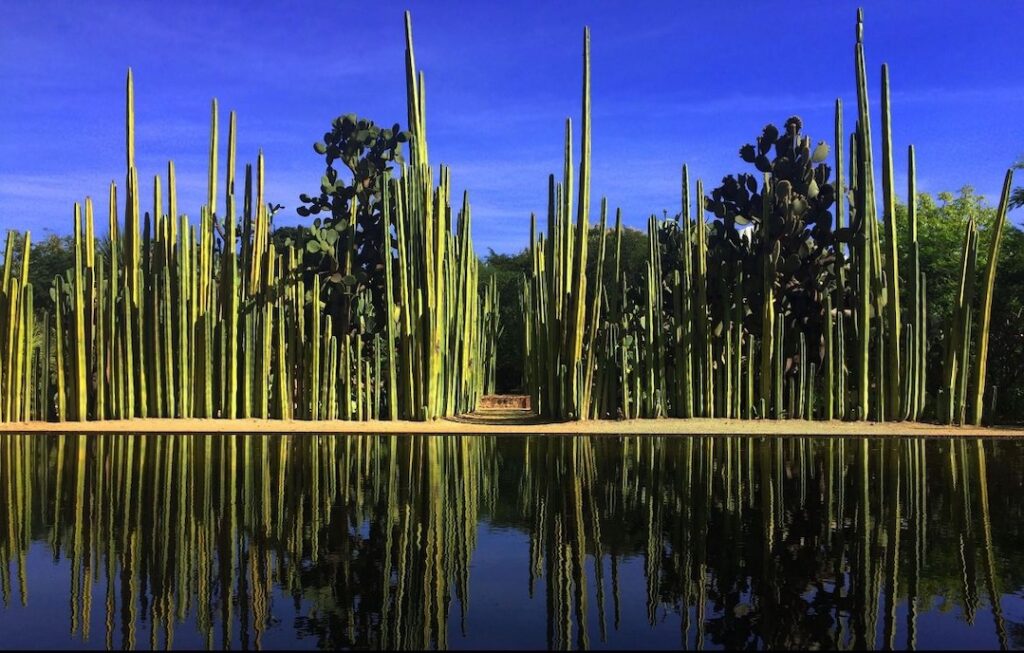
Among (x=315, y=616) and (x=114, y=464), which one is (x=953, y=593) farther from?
(x=114, y=464)

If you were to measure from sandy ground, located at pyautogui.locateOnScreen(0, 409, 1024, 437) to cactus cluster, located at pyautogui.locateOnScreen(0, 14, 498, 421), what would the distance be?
0.39 metres

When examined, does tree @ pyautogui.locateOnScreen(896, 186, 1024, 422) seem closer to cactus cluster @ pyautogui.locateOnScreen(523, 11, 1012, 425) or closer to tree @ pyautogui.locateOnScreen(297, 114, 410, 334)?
cactus cluster @ pyautogui.locateOnScreen(523, 11, 1012, 425)

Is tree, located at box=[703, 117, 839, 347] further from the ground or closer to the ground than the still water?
further from the ground

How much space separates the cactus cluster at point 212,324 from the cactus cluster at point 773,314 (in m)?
1.66

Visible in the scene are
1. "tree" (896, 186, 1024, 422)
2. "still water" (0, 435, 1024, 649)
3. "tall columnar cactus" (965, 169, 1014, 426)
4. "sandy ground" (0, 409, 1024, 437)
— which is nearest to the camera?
"still water" (0, 435, 1024, 649)

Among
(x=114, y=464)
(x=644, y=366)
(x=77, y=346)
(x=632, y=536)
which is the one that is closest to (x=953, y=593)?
(x=632, y=536)

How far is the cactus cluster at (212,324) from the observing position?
1198 centimetres

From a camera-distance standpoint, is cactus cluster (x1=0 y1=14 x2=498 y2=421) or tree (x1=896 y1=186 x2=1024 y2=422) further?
tree (x1=896 y1=186 x2=1024 y2=422)

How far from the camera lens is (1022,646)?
10.9ft

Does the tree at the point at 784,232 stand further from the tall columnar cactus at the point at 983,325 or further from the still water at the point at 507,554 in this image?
the still water at the point at 507,554

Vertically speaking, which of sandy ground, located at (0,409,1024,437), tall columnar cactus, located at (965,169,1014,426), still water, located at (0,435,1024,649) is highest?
tall columnar cactus, located at (965,169,1014,426)

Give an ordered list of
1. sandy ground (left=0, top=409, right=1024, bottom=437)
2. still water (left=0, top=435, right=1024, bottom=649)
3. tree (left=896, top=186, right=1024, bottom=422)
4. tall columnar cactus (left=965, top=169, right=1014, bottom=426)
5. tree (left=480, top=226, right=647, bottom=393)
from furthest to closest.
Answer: tree (left=480, top=226, right=647, bottom=393)
tree (left=896, top=186, right=1024, bottom=422)
tall columnar cactus (left=965, top=169, right=1014, bottom=426)
sandy ground (left=0, top=409, right=1024, bottom=437)
still water (left=0, top=435, right=1024, bottom=649)

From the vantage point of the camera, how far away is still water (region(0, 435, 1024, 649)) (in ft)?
11.5

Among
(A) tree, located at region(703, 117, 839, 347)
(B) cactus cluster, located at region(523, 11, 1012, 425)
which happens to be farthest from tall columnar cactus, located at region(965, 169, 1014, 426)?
(A) tree, located at region(703, 117, 839, 347)
